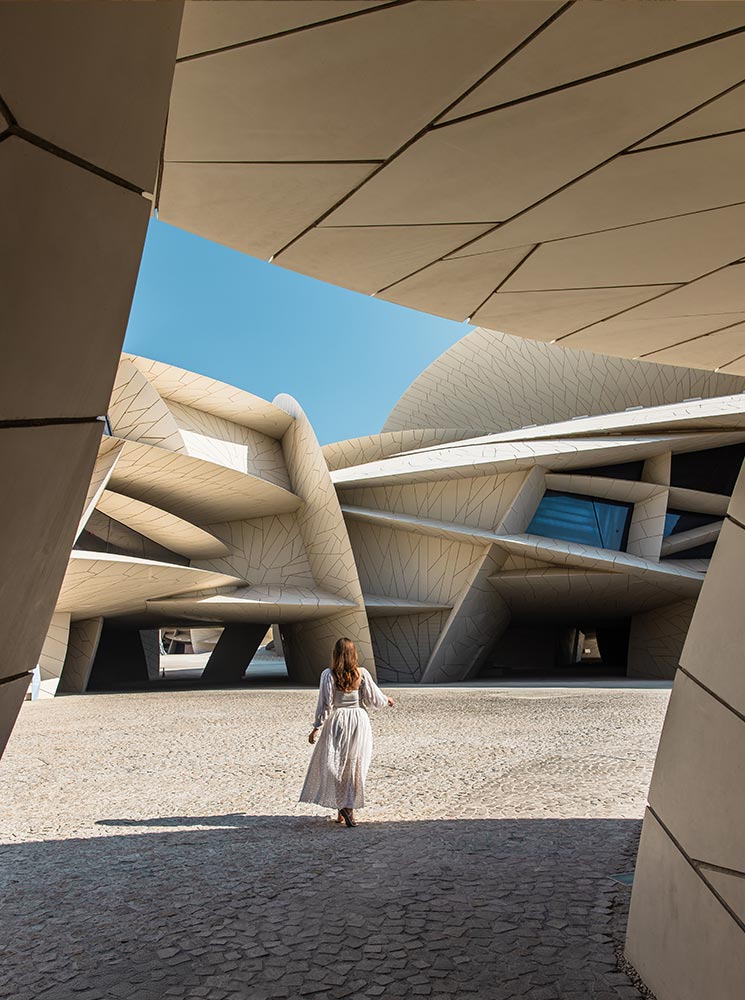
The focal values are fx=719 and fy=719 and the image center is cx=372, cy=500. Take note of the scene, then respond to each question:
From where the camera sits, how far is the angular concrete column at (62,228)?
114 cm

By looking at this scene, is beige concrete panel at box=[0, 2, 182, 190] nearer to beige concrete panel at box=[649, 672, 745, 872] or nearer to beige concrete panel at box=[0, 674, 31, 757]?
beige concrete panel at box=[0, 674, 31, 757]

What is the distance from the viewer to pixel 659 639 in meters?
23.6

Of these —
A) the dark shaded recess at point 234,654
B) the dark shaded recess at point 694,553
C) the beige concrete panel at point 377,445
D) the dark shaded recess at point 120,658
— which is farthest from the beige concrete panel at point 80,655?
the dark shaded recess at point 694,553

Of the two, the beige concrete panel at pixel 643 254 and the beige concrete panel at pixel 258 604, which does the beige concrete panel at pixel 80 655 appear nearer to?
the beige concrete panel at pixel 258 604

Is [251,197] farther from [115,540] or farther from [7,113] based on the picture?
[115,540]

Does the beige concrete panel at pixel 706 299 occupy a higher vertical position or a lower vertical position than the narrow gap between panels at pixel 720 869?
higher

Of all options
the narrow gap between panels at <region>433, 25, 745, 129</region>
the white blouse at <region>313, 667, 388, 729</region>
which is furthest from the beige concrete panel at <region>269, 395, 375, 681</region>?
the narrow gap between panels at <region>433, 25, 745, 129</region>

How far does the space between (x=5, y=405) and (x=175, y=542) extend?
65.1 feet

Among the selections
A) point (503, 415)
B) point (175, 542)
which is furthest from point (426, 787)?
point (503, 415)

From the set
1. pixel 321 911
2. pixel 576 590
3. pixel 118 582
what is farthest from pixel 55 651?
pixel 321 911

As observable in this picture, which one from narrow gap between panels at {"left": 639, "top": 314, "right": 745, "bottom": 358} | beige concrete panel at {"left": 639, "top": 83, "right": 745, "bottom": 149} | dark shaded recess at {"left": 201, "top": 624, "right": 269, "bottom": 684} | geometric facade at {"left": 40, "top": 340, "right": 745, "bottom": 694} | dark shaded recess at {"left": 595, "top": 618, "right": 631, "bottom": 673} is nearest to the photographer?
beige concrete panel at {"left": 639, "top": 83, "right": 745, "bottom": 149}

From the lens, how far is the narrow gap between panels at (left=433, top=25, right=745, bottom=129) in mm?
1611

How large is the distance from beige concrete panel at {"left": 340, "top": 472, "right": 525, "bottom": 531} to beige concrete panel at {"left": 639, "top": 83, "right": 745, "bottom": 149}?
20295 millimetres

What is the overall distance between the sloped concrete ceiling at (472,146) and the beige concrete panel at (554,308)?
16mm
